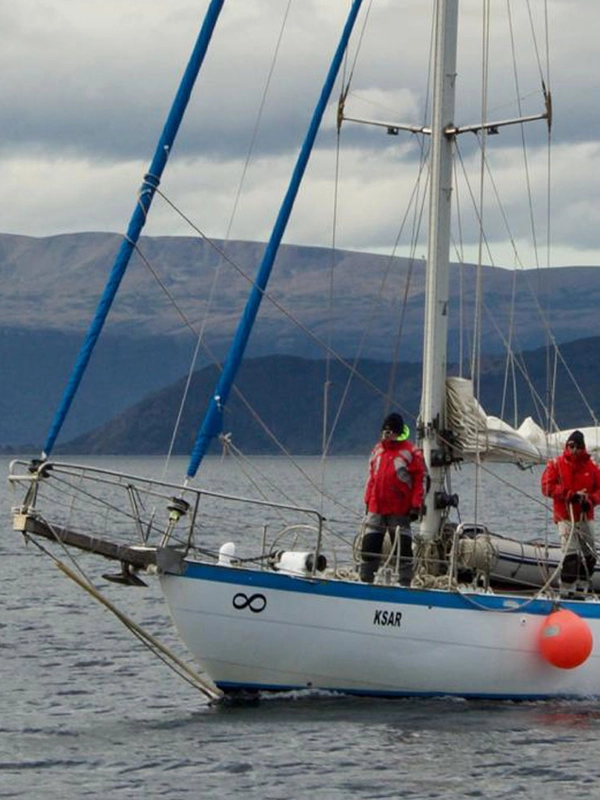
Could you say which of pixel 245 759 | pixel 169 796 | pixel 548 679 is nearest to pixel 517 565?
pixel 548 679

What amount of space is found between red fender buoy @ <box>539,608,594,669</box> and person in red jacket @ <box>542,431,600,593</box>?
2.61 ft

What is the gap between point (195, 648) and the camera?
24406 mm

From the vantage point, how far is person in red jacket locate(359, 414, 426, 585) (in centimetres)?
2503

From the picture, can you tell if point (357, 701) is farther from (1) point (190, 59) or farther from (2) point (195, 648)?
(1) point (190, 59)

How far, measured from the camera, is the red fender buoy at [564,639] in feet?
83.0

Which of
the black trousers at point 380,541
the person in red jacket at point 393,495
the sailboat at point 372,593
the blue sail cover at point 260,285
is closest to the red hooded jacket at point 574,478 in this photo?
the sailboat at point 372,593

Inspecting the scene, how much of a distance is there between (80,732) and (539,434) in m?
8.06

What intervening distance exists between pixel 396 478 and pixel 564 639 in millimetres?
3086

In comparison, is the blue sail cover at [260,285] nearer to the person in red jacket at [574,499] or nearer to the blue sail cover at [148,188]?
the blue sail cover at [148,188]

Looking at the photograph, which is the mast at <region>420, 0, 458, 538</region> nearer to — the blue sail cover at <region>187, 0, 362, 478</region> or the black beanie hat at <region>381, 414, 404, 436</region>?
the black beanie hat at <region>381, 414, 404, 436</region>

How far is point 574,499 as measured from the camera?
26234 millimetres

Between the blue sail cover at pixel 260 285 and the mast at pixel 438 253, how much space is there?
98.5 inches

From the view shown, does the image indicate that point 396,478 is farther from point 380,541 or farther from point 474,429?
point 474,429

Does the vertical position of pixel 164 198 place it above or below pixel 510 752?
above
